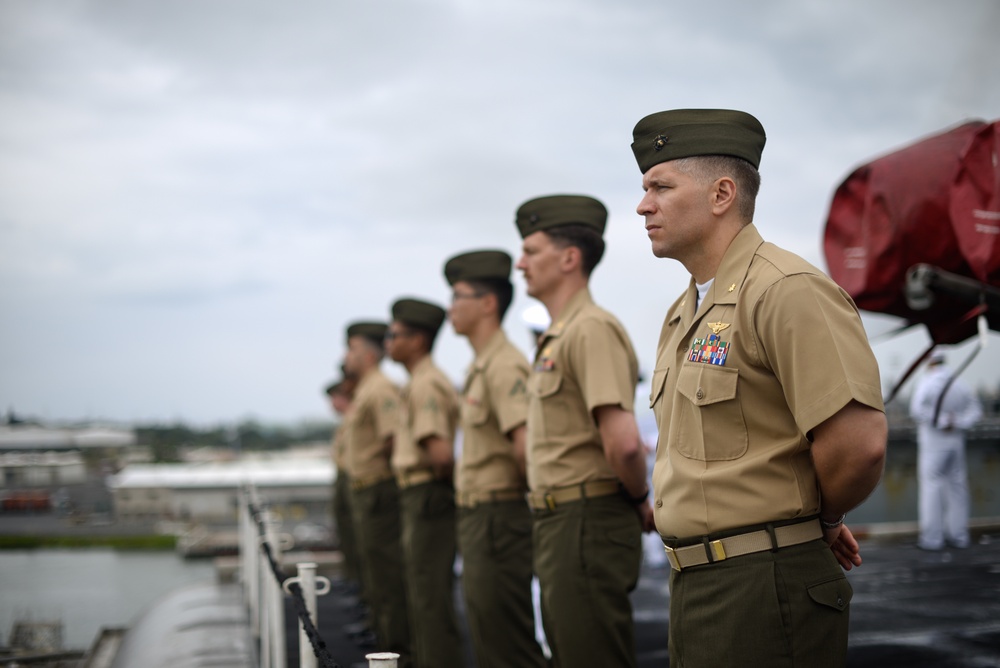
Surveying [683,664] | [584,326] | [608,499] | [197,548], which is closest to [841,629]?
[683,664]

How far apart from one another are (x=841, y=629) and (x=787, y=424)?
47 cm

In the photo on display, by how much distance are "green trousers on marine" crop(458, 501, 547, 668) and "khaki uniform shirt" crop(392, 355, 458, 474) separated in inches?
43.3

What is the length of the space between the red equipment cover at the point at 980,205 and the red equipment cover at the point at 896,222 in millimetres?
41

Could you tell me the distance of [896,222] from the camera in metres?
3.97

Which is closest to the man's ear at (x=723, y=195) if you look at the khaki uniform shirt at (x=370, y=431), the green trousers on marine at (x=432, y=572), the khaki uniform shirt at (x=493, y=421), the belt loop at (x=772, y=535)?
the belt loop at (x=772, y=535)

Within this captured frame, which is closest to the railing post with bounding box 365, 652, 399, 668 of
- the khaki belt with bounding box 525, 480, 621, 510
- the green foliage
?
the khaki belt with bounding box 525, 480, 621, 510

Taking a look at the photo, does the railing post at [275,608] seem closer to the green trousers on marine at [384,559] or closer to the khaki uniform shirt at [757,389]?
the green trousers on marine at [384,559]

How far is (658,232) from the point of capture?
238 cm

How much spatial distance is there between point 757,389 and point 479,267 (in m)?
3.04

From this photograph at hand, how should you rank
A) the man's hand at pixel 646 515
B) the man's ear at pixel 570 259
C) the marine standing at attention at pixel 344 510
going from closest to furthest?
the man's hand at pixel 646 515 < the man's ear at pixel 570 259 < the marine standing at attention at pixel 344 510

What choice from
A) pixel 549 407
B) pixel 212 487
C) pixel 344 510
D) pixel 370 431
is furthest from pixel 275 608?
pixel 212 487

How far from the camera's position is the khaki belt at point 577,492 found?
3.45 metres

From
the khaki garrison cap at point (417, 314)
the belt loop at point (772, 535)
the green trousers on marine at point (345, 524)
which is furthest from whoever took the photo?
the green trousers on marine at point (345, 524)

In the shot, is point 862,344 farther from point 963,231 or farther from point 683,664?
point 963,231
